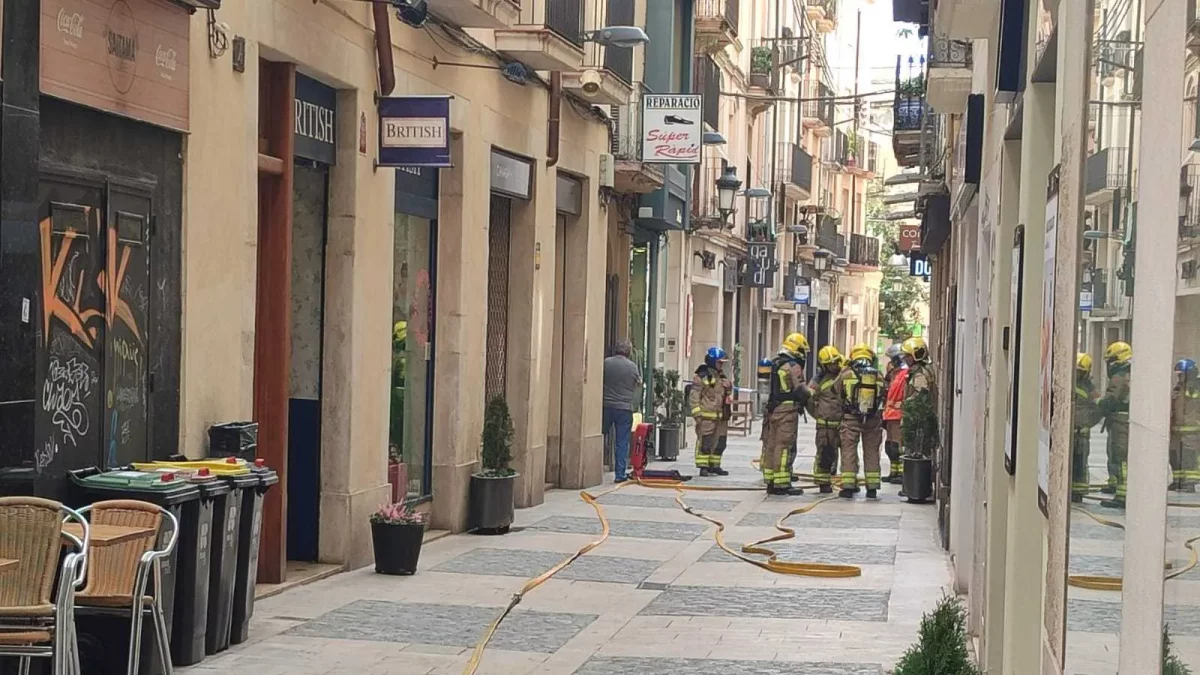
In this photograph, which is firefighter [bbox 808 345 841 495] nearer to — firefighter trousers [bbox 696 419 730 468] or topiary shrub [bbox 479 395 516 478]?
firefighter trousers [bbox 696 419 730 468]

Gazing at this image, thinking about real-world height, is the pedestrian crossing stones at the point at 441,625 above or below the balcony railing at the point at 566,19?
below

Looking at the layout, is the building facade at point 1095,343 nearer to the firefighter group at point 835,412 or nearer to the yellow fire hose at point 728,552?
the yellow fire hose at point 728,552

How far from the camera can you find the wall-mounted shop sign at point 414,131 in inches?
519

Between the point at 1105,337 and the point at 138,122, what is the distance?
698 cm

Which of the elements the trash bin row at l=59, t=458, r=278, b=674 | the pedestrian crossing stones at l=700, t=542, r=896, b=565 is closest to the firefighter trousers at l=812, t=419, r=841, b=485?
the pedestrian crossing stones at l=700, t=542, r=896, b=565

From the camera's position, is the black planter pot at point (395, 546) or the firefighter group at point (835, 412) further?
the firefighter group at point (835, 412)

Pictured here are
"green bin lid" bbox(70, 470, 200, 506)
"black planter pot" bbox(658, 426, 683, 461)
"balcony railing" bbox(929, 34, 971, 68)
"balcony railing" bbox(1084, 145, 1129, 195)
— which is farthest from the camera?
"black planter pot" bbox(658, 426, 683, 461)

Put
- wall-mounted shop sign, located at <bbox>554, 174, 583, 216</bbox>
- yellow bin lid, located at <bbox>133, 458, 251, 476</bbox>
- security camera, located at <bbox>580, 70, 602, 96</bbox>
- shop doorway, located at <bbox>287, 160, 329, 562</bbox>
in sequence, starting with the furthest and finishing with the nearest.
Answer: wall-mounted shop sign, located at <bbox>554, 174, 583, 216</bbox> → security camera, located at <bbox>580, 70, 602, 96</bbox> → shop doorway, located at <bbox>287, 160, 329, 562</bbox> → yellow bin lid, located at <bbox>133, 458, 251, 476</bbox>

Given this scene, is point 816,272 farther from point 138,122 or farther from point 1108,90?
point 1108,90

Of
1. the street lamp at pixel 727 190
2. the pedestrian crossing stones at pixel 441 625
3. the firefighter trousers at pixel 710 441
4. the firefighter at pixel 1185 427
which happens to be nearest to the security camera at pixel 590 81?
the firefighter trousers at pixel 710 441

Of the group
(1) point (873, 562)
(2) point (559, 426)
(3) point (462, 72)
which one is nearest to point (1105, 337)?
(1) point (873, 562)

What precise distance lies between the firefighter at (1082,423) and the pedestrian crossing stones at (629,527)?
494 inches

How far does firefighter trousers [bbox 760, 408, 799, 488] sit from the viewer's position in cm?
2112

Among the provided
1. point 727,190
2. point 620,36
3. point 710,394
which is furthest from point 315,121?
point 727,190
